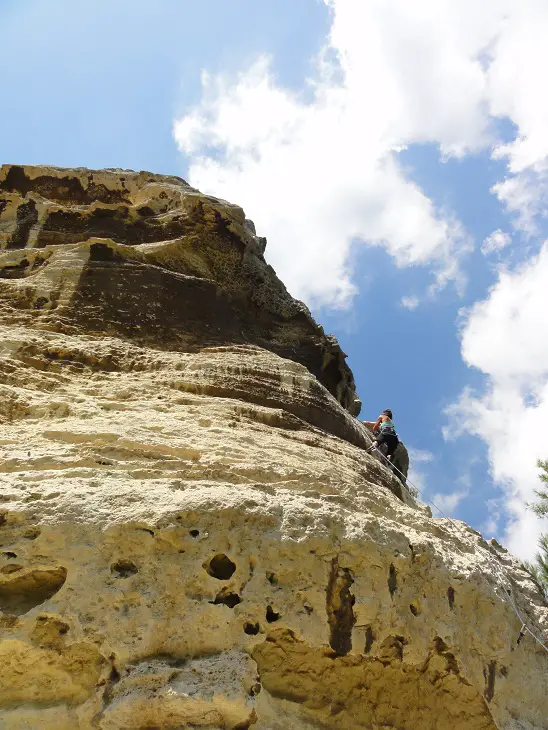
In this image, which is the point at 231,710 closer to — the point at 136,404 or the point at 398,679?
the point at 398,679

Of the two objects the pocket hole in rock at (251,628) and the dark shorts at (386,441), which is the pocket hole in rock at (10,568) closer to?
the pocket hole in rock at (251,628)

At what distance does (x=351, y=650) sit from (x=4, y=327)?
188 inches

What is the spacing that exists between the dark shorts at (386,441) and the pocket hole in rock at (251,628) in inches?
198

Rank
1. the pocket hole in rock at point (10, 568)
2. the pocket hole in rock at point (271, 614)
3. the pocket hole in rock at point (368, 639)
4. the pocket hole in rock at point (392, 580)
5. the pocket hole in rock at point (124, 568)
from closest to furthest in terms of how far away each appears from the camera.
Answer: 1. the pocket hole in rock at point (10, 568)
2. the pocket hole in rock at point (124, 568)
3. the pocket hole in rock at point (271, 614)
4. the pocket hole in rock at point (368, 639)
5. the pocket hole in rock at point (392, 580)

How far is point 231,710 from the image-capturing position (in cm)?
378

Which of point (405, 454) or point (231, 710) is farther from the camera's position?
point (405, 454)

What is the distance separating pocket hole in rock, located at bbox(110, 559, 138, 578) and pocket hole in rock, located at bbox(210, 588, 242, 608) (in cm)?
57

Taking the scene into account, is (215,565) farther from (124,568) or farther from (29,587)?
(29,587)

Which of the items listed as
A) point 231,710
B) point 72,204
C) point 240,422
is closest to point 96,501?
point 231,710

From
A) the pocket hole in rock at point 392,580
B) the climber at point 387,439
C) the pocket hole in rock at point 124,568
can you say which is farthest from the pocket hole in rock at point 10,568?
the climber at point 387,439

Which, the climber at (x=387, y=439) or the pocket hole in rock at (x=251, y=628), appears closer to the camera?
the pocket hole in rock at (x=251, y=628)

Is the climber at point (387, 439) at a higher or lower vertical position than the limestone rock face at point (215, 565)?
higher

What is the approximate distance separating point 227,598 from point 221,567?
0.74 ft

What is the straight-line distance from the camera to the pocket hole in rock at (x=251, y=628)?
417 centimetres
